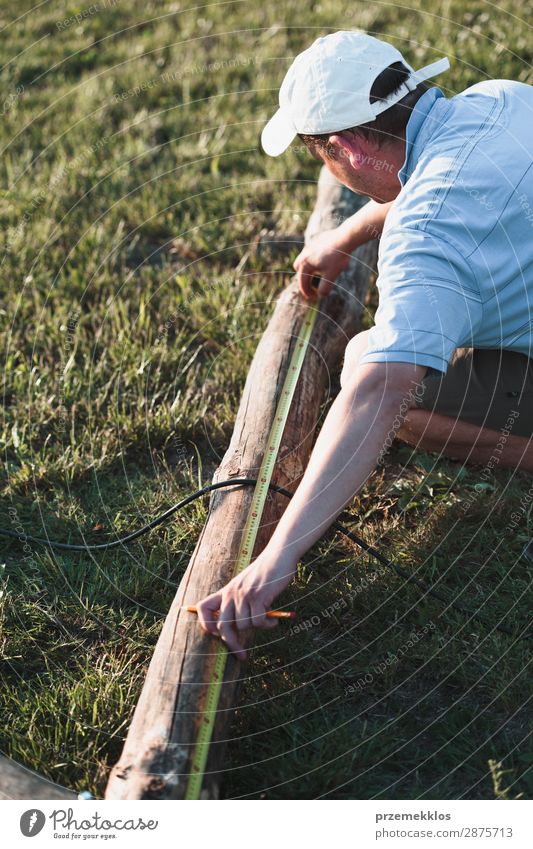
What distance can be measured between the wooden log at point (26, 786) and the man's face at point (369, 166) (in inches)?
79.6

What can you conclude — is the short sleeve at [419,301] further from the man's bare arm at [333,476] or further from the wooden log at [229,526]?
the wooden log at [229,526]

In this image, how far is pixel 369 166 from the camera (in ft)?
9.14

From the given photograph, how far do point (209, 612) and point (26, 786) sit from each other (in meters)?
0.64

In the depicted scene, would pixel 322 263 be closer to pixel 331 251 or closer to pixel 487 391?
pixel 331 251

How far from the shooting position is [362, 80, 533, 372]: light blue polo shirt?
234cm

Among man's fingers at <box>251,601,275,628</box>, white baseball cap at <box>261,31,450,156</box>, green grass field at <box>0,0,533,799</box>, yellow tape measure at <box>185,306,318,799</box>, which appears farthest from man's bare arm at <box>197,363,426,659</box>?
white baseball cap at <box>261,31,450,156</box>

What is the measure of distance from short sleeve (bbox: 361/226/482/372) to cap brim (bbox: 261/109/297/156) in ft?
2.12

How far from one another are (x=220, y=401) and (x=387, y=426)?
162 centimetres

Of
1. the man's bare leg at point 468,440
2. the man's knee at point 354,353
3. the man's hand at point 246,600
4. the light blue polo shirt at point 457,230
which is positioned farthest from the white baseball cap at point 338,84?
the man's hand at point 246,600

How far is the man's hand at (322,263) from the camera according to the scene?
3.69 m

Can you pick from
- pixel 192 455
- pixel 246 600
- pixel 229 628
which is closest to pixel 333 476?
pixel 246 600

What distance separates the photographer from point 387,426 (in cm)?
234

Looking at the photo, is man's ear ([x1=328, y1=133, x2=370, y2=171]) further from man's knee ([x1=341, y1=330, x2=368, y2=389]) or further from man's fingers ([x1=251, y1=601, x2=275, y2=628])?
man's fingers ([x1=251, y1=601, x2=275, y2=628])

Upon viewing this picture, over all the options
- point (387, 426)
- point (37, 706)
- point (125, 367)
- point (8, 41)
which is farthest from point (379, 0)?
point (37, 706)
